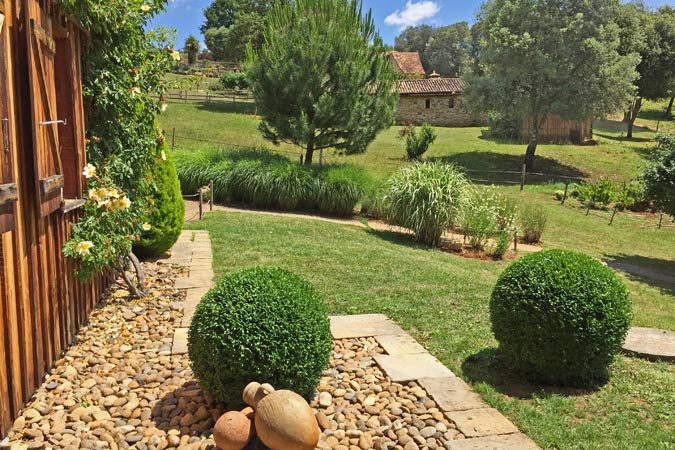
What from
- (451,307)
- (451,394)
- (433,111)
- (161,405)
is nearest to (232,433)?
(161,405)

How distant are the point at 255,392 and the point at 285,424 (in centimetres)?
27

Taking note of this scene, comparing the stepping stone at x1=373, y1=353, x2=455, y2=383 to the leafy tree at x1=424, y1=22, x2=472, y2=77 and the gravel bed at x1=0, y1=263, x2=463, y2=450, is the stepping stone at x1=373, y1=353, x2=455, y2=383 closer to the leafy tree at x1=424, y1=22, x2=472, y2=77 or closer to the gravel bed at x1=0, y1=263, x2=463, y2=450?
the gravel bed at x1=0, y1=263, x2=463, y2=450

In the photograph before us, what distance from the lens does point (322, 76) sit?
12.7 metres

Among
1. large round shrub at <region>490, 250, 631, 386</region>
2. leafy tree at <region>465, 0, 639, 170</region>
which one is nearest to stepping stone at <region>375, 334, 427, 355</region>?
large round shrub at <region>490, 250, 631, 386</region>

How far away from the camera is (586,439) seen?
116 inches

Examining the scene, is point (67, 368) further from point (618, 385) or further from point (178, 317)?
point (618, 385)

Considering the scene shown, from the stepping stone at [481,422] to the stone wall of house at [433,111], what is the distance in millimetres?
28912

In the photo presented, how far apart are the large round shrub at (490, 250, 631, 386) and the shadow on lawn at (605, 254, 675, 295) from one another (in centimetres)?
563

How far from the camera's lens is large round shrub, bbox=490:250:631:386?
11.5 feet

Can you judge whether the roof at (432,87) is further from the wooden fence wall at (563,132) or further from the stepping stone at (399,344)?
the stepping stone at (399,344)

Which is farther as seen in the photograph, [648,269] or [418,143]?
[418,143]

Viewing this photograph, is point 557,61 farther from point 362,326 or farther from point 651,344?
point 362,326

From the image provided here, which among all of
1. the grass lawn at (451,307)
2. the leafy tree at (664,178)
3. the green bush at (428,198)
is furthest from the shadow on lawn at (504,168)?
the grass lawn at (451,307)

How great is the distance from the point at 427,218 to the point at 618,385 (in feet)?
18.9
